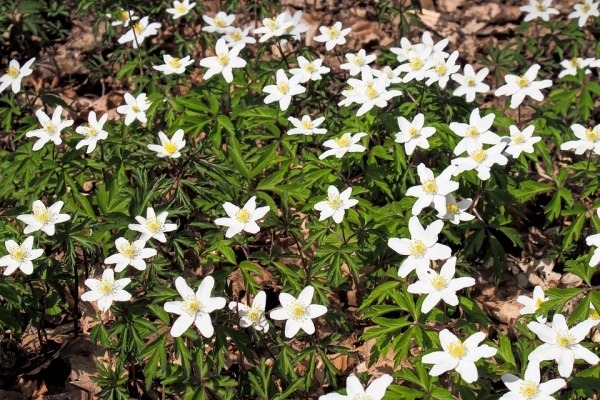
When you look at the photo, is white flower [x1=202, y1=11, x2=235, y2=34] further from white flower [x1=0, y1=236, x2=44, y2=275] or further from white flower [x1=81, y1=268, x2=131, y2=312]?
white flower [x1=81, y1=268, x2=131, y2=312]

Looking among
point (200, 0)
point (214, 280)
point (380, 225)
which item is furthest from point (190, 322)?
point (200, 0)

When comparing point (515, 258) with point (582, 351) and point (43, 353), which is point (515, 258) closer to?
point (582, 351)

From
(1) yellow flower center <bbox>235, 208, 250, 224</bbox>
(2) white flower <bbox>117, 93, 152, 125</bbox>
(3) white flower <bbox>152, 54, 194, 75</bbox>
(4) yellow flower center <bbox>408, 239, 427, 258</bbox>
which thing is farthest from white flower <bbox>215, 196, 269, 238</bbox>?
(3) white flower <bbox>152, 54, 194, 75</bbox>

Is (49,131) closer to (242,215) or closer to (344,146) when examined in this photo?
(242,215)

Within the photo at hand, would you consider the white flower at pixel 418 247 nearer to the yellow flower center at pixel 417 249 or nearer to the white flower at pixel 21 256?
the yellow flower center at pixel 417 249

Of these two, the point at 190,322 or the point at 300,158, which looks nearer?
the point at 190,322
